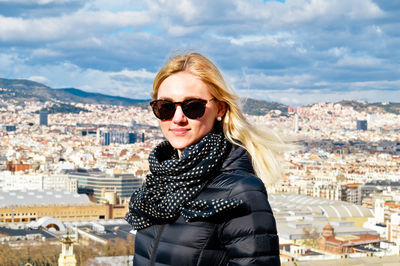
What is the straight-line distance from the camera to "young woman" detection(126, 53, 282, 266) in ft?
4.29

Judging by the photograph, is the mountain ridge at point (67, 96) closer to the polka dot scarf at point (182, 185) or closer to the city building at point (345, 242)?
the city building at point (345, 242)

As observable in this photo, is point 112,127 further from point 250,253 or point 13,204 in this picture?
point 250,253

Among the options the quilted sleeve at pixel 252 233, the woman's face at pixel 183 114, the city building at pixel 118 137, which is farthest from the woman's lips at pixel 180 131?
the city building at pixel 118 137

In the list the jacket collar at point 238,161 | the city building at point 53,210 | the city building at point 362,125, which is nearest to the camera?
the jacket collar at point 238,161

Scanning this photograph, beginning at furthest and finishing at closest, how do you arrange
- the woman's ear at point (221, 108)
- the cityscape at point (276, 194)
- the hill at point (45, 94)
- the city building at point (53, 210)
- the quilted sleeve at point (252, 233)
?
the hill at point (45, 94)
the city building at point (53, 210)
the cityscape at point (276, 194)
the woman's ear at point (221, 108)
the quilted sleeve at point (252, 233)

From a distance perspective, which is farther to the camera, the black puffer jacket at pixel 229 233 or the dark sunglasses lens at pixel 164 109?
the dark sunglasses lens at pixel 164 109

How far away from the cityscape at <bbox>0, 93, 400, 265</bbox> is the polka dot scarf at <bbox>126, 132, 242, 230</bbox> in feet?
0.56

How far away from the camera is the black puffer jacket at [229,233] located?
4.25 feet

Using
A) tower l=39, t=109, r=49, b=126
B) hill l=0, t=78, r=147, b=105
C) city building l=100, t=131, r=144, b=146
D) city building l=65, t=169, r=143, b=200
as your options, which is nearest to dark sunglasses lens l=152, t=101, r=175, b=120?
city building l=65, t=169, r=143, b=200

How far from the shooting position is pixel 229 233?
1318 mm

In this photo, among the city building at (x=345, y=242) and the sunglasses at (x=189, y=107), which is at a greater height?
the sunglasses at (x=189, y=107)

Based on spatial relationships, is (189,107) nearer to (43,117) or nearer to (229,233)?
(229,233)

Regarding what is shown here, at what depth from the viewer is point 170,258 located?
138 cm

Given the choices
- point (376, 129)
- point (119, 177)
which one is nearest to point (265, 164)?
point (119, 177)
